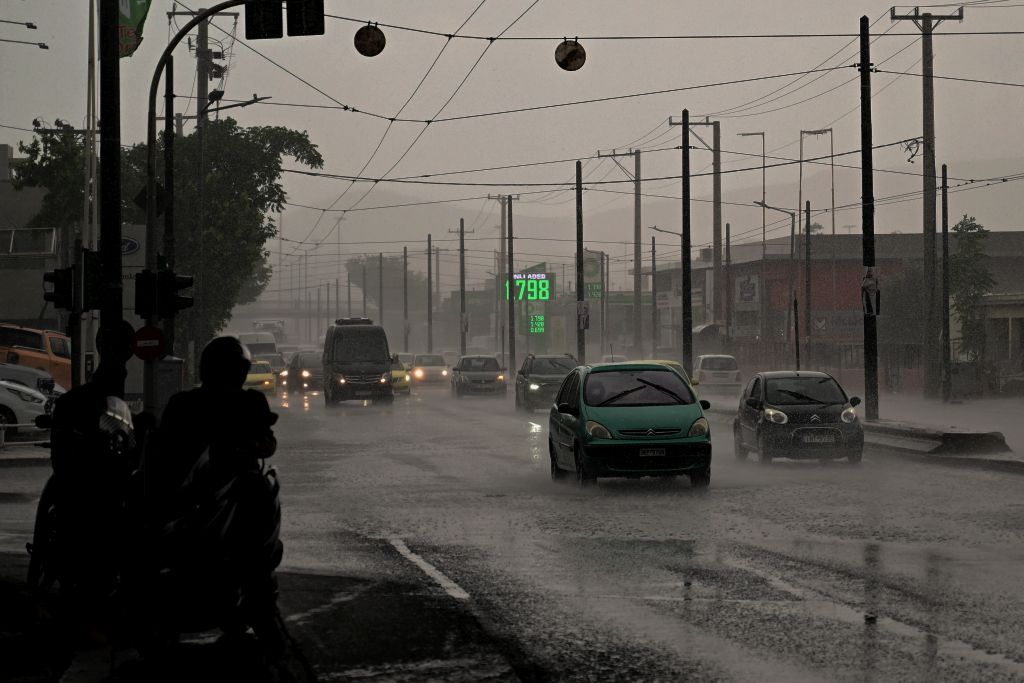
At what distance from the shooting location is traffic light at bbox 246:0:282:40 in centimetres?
1734

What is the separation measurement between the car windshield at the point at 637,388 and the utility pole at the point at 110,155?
638 centimetres

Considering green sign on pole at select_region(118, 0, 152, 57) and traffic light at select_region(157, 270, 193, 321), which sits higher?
green sign on pole at select_region(118, 0, 152, 57)

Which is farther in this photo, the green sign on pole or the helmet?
the green sign on pole

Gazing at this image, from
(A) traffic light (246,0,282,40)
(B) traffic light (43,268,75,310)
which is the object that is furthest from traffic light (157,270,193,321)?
(A) traffic light (246,0,282,40)

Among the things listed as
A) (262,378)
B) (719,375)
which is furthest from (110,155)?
(719,375)

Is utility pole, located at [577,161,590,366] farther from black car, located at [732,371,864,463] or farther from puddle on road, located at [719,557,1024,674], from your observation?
puddle on road, located at [719,557,1024,674]

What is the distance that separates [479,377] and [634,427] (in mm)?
35230

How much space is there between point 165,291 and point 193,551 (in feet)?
40.1

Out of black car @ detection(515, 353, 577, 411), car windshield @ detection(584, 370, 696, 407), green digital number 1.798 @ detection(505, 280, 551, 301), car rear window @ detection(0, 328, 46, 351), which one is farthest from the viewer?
green digital number 1.798 @ detection(505, 280, 551, 301)

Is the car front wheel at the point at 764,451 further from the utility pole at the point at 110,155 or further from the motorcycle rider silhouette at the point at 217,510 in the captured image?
the motorcycle rider silhouette at the point at 217,510

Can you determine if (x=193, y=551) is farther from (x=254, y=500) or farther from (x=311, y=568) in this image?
(x=311, y=568)

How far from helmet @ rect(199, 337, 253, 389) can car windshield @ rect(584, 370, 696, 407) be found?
11352mm

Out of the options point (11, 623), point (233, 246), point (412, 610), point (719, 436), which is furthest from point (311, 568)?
point (233, 246)

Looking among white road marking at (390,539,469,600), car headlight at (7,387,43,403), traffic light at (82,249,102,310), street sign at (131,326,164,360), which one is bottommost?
white road marking at (390,539,469,600)
